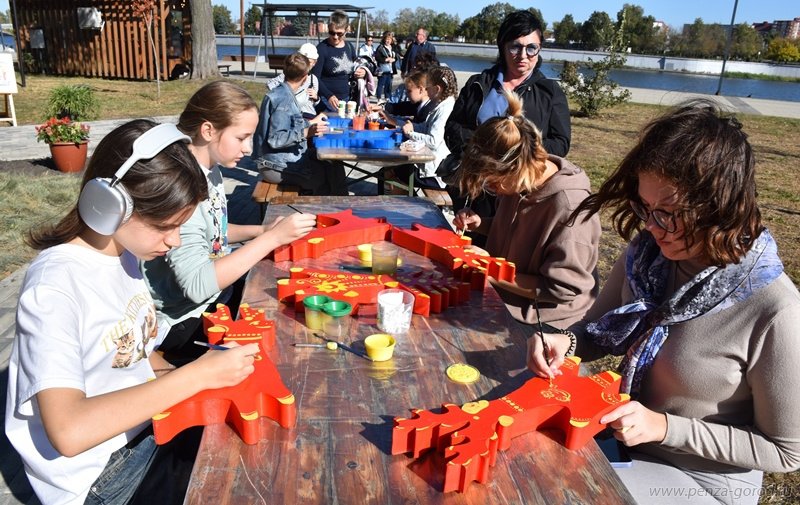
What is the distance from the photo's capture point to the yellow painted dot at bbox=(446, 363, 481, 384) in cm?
171

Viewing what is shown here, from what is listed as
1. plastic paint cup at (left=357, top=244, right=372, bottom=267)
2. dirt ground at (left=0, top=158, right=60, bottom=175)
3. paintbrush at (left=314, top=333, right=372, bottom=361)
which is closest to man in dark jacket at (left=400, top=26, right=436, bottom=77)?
dirt ground at (left=0, top=158, right=60, bottom=175)

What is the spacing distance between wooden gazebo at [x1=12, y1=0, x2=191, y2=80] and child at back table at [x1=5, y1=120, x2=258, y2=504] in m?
17.1

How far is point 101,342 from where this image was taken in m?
1.63

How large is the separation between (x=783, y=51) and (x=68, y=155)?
65.7 meters

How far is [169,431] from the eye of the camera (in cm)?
147

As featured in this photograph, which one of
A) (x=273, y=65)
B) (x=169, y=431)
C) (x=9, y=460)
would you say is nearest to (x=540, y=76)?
(x=169, y=431)

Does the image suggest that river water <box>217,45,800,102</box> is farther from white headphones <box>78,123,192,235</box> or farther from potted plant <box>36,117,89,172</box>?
white headphones <box>78,123,192,235</box>

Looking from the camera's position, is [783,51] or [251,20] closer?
[251,20]

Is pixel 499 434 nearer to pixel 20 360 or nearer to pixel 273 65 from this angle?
pixel 20 360

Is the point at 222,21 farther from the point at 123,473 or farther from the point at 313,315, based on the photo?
the point at 123,473

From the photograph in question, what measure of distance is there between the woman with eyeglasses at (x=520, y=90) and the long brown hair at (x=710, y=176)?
7.85 feet

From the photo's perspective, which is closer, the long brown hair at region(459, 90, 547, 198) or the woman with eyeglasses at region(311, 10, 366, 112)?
the long brown hair at region(459, 90, 547, 198)

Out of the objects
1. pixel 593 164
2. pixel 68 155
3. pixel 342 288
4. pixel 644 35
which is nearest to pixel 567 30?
pixel 644 35

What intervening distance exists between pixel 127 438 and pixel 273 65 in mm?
17568
